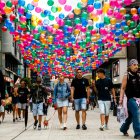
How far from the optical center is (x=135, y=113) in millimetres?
10930

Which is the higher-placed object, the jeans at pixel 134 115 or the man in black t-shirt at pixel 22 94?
the man in black t-shirt at pixel 22 94

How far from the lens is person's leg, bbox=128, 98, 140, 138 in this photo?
10.8 m

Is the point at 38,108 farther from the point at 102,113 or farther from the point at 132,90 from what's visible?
the point at 132,90

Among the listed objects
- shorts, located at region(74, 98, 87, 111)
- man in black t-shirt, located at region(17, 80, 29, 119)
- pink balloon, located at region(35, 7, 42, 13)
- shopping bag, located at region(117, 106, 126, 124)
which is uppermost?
pink balloon, located at region(35, 7, 42, 13)

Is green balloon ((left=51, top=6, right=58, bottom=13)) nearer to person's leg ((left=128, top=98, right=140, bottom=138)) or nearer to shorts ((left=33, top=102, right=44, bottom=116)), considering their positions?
shorts ((left=33, top=102, right=44, bottom=116))

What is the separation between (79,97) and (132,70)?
405 cm

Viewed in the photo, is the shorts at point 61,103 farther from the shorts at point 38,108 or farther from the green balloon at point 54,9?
the green balloon at point 54,9

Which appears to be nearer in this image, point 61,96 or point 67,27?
point 61,96

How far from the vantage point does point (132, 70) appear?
1132cm

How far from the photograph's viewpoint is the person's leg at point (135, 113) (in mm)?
10758

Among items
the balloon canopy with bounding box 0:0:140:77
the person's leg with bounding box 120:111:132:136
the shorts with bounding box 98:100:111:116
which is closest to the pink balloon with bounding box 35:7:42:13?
the balloon canopy with bounding box 0:0:140:77

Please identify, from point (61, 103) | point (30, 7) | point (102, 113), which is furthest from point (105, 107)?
point (30, 7)

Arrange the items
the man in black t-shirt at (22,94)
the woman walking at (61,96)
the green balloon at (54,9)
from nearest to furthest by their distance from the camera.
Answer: the woman walking at (61,96), the green balloon at (54,9), the man in black t-shirt at (22,94)

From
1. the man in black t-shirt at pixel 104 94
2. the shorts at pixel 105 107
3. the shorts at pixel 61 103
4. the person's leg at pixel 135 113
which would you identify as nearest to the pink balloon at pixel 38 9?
the shorts at pixel 61 103
